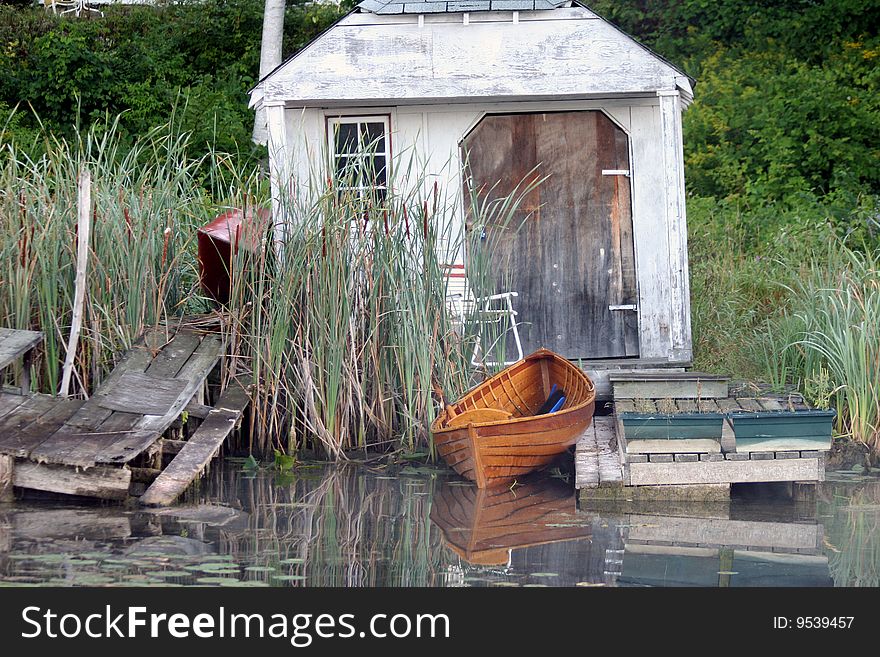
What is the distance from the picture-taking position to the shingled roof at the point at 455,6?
9.20m

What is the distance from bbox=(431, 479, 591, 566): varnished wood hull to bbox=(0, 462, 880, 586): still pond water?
14 mm

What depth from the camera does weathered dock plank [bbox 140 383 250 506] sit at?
270 inches

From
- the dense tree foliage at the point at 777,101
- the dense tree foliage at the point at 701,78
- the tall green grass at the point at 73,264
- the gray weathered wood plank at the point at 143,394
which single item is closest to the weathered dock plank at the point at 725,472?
the gray weathered wood plank at the point at 143,394

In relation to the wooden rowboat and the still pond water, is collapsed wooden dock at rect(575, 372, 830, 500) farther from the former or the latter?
the wooden rowboat

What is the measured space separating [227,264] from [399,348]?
1.48 metres

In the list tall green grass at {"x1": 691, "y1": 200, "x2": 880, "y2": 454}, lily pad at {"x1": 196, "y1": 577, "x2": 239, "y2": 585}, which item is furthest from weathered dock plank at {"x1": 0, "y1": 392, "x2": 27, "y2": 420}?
tall green grass at {"x1": 691, "y1": 200, "x2": 880, "y2": 454}

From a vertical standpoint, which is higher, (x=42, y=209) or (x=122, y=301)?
(x=42, y=209)

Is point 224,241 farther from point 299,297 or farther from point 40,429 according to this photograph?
point 40,429

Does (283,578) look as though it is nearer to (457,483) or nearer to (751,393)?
(457,483)

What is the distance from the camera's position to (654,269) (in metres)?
9.98

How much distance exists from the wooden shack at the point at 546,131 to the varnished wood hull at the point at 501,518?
1836mm

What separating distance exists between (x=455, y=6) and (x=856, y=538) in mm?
5470

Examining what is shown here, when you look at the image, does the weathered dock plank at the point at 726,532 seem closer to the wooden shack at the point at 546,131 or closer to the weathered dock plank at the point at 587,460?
the weathered dock plank at the point at 587,460

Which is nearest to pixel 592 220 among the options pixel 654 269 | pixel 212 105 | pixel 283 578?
pixel 654 269
